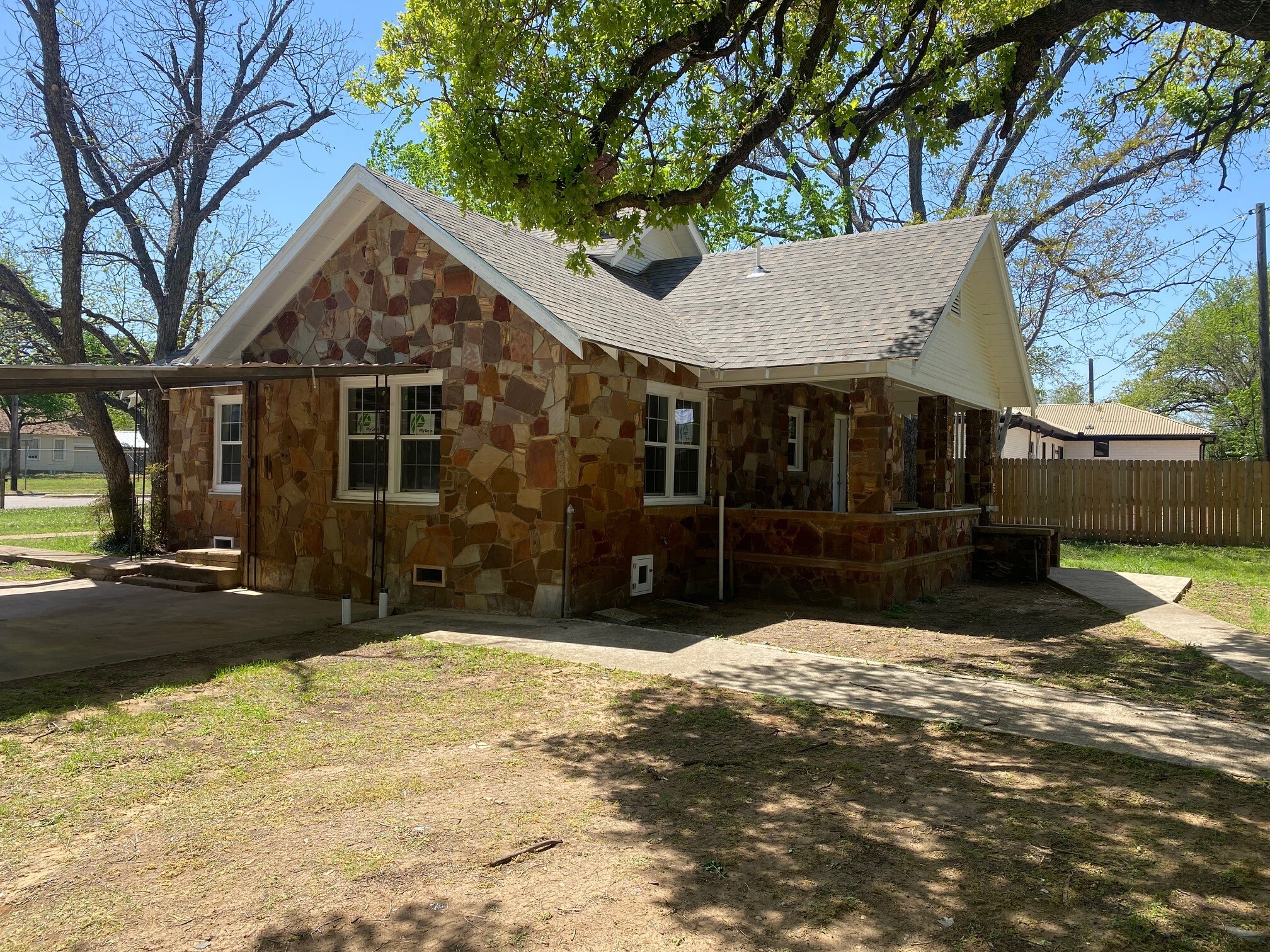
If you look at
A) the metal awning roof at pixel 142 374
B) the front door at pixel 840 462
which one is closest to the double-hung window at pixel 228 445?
the metal awning roof at pixel 142 374

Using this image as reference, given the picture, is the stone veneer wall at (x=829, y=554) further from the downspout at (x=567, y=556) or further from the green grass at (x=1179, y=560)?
the green grass at (x=1179, y=560)

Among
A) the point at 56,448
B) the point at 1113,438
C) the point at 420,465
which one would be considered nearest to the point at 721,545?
the point at 420,465

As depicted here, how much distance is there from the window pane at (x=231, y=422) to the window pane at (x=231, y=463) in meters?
0.09

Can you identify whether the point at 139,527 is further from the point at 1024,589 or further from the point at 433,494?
the point at 1024,589

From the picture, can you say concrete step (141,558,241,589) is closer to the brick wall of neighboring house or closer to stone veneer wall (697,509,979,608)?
the brick wall of neighboring house

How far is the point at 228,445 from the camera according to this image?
14062mm

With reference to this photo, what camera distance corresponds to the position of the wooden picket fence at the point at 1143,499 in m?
20.6

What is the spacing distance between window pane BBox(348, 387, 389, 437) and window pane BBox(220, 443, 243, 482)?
3.27 metres

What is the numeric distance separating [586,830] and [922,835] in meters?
1.60

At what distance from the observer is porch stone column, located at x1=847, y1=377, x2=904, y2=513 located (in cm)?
1143

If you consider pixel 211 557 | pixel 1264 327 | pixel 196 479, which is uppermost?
pixel 1264 327

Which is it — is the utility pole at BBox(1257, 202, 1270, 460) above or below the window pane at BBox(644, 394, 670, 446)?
above

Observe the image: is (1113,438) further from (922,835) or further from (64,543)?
(922,835)

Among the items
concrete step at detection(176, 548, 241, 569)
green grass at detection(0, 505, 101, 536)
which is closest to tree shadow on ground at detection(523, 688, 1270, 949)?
concrete step at detection(176, 548, 241, 569)
